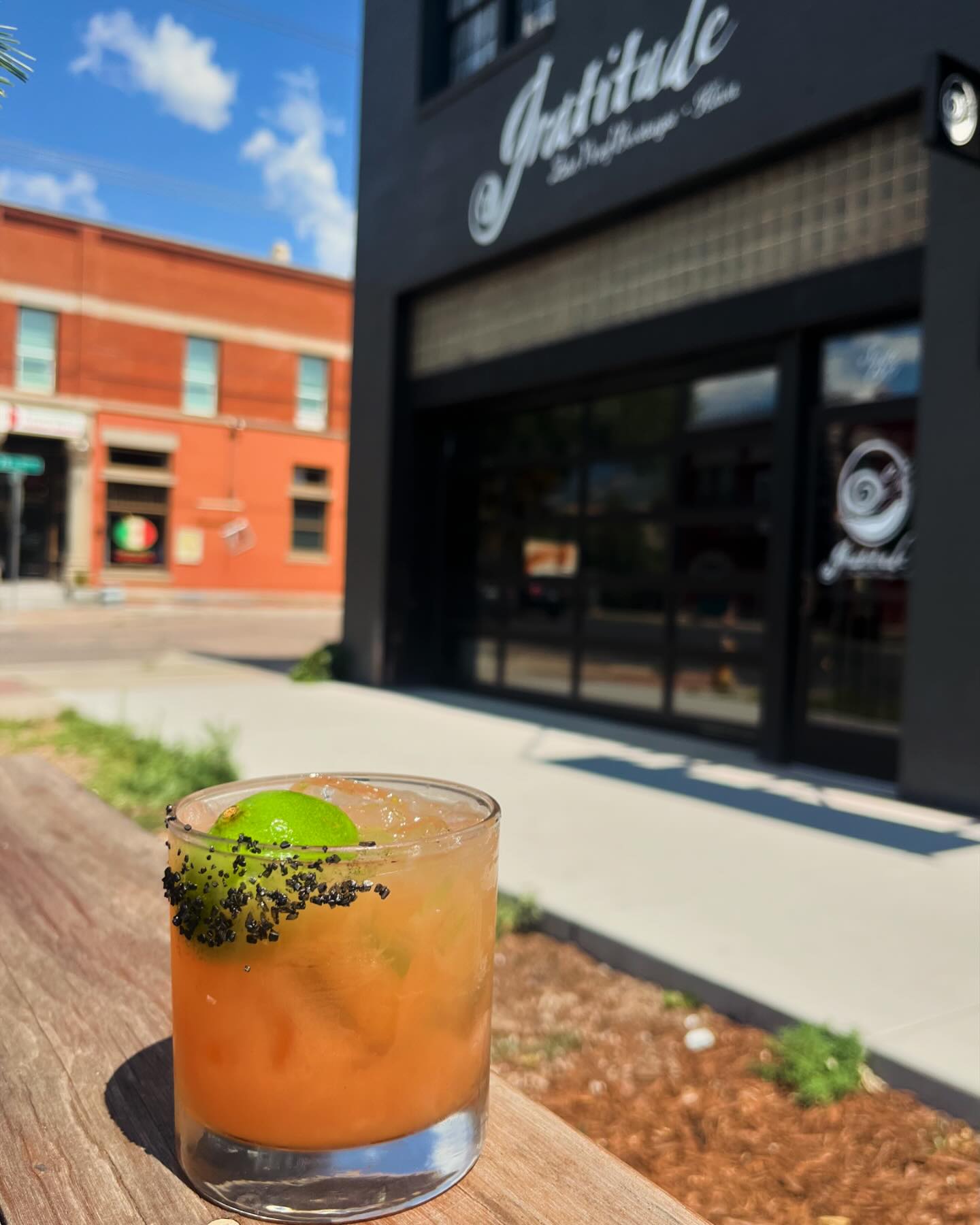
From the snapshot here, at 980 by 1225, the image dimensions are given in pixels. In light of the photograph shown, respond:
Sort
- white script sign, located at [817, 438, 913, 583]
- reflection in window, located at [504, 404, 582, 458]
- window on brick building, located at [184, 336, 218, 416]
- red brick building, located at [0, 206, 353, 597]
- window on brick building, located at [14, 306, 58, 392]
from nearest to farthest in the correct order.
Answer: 1. white script sign, located at [817, 438, 913, 583]
2. reflection in window, located at [504, 404, 582, 458]
3. window on brick building, located at [14, 306, 58, 392]
4. red brick building, located at [0, 206, 353, 597]
5. window on brick building, located at [184, 336, 218, 416]

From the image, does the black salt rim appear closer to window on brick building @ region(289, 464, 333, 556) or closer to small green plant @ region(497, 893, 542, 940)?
small green plant @ region(497, 893, 542, 940)

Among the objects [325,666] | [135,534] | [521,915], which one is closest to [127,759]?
[521,915]

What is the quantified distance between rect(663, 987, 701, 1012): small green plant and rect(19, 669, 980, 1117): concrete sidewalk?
64 mm

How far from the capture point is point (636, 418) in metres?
7.52

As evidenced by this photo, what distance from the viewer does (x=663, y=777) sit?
17.9 feet

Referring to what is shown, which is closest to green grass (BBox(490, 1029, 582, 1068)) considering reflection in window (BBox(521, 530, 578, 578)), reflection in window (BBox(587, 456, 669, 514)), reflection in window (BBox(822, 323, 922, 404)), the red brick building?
reflection in window (BBox(822, 323, 922, 404))

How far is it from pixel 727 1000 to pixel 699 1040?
0.51ft

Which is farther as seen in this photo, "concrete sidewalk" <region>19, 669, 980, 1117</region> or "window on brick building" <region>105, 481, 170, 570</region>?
"window on brick building" <region>105, 481, 170, 570</region>

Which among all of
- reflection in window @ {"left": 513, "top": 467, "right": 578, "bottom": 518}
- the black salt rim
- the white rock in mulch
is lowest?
the white rock in mulch

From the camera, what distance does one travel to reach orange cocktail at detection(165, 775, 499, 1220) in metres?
0.67

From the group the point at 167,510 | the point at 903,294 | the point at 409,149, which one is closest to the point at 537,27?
the point at 409,149

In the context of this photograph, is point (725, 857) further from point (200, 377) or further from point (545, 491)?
point (200, 377)

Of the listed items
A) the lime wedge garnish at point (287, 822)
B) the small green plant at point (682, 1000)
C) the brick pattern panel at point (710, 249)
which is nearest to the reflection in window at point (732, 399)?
the brick pattern panel at point (710, 249)

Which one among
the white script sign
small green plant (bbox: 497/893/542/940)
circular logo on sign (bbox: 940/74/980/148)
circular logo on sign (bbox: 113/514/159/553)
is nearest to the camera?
small green plant (bbox: 497/893/542/940)
